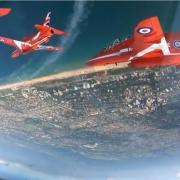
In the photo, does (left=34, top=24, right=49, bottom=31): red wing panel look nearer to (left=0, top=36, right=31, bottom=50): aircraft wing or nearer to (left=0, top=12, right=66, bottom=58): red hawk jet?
(left=0, top=12, right=66, bottom=58): red hawk jet

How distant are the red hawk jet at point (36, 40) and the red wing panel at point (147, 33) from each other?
69 centimetres

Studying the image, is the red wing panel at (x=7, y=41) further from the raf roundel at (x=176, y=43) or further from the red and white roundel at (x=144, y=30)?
the raf roundel at (x=176, y=43)

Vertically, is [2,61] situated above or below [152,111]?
above

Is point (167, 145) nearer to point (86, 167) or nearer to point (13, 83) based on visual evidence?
point (86, 167)

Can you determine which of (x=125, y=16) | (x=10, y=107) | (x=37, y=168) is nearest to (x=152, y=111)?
(x=125, y=16)

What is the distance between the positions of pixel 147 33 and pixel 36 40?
1.04m

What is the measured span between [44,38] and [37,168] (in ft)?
15.3

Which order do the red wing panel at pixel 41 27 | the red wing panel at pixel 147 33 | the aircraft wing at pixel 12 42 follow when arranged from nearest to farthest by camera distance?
the red wing panel at pixel 147 33 → the red wing panel at pixel 41 27 → the aircraft wing at pixel 12 42

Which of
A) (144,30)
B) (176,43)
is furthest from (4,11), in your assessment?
(176,43)

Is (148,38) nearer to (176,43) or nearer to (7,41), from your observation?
(176,43)

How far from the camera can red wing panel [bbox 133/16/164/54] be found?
3135mm

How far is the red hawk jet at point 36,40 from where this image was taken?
3.27 meters

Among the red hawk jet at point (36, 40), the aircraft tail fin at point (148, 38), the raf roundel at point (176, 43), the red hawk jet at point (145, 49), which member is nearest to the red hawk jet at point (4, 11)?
the red hawk jet at point (36, 40)

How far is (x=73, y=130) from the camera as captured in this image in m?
4.91
